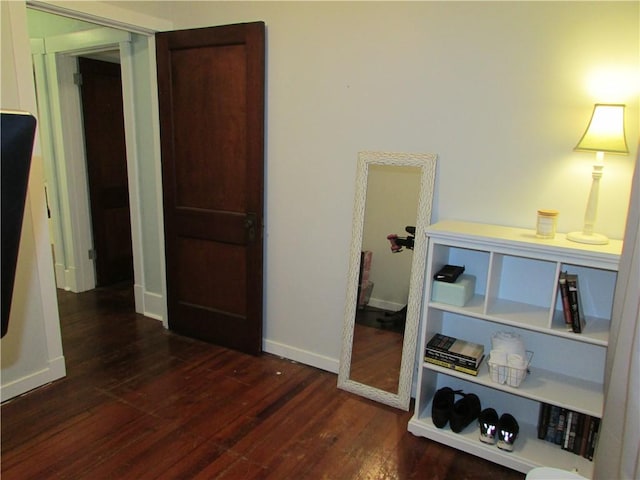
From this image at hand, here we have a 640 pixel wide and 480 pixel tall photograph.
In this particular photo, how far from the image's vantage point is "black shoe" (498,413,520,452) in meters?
2.01

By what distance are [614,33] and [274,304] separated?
7.58ft

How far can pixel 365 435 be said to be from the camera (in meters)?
2.22

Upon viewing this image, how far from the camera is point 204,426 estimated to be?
224 centimetres

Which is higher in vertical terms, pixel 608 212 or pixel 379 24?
pixel 379 24

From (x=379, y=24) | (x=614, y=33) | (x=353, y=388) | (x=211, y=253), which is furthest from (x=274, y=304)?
(x=614, y=33)

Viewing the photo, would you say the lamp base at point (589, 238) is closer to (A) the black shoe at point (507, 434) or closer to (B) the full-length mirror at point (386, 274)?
(B) the full-length mirror at point (386, 274)

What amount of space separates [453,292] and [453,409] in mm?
614

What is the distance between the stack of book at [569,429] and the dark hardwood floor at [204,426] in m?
0.26

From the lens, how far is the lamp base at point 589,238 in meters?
1.82

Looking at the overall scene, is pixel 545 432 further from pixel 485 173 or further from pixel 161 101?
pixel 161 101

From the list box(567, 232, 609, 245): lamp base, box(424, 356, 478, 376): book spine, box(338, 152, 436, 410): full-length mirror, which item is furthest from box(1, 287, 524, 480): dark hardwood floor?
box(567, 232, 609, 245): lamp base

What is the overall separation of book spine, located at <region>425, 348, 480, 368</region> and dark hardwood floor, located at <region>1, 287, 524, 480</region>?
1.42ft

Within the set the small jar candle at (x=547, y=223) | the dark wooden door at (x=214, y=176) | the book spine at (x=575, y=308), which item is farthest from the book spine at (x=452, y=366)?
the dark wooden door at (x=214, y=176)

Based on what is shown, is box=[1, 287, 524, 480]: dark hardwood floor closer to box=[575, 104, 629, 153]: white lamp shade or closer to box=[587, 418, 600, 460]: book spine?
box=[587, 418, 600, 460]: book spine
